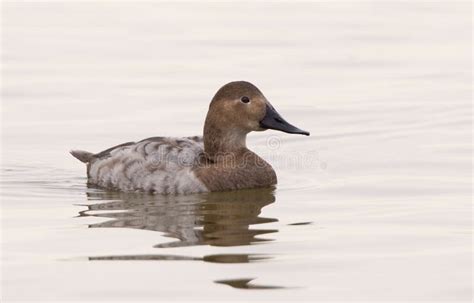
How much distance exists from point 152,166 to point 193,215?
1606mm

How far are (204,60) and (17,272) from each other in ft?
34.1

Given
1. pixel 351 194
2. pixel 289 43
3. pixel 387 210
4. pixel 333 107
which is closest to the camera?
pixel 387 210

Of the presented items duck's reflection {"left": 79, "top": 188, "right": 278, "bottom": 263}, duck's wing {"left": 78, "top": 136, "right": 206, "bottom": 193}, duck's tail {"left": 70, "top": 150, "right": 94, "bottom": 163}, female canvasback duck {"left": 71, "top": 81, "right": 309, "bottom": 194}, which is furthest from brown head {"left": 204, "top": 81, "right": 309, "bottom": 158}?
duck's tail {"left": 70, "top": 150, "right": 94, "bottom": 163}

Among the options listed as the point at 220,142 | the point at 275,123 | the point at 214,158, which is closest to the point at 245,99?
the point at 275,123

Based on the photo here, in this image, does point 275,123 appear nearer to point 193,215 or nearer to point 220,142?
point 220,142

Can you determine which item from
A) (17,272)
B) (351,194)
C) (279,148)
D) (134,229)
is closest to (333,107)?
(279,148)

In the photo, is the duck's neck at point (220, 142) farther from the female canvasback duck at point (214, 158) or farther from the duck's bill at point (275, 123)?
the duck's bill at point (275, 123)

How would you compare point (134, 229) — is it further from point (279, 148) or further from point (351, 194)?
point (279, 148)

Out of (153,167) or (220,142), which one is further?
(220,142)

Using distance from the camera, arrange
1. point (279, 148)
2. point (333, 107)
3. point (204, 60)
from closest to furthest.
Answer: point (279, 148), point (333, 107), point (204, 60)

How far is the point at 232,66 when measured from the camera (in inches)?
733

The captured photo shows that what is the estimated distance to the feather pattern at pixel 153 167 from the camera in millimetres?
12477

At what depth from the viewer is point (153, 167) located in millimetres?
12719

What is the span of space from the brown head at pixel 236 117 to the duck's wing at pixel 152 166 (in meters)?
0.25
